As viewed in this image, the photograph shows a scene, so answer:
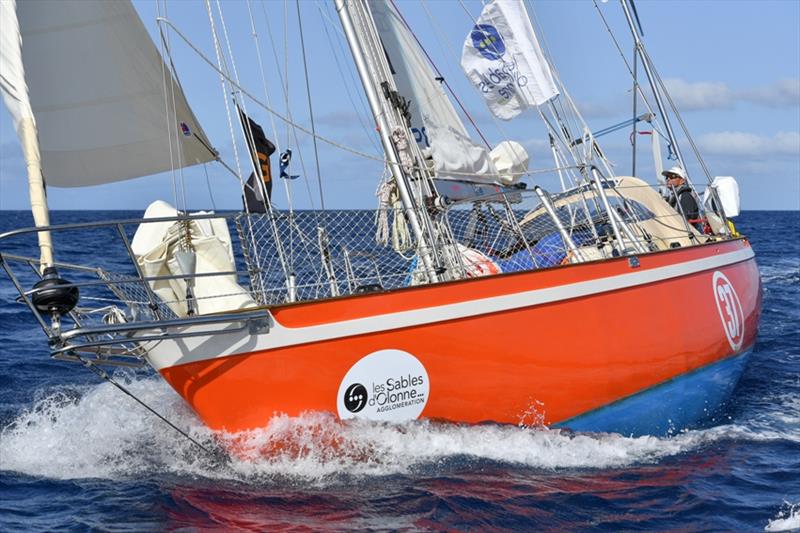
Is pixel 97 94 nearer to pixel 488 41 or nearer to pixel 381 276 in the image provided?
pixel 381 276

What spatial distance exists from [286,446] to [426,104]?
12.4 ft

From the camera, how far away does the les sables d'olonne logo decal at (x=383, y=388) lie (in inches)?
252

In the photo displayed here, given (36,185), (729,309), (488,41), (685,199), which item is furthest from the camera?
(685,199)

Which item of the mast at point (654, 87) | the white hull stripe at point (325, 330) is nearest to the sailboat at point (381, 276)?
the white hull stripe at point (325, 330)

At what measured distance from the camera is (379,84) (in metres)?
7.95

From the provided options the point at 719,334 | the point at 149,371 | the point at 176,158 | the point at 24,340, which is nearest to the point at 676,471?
the point at 719,334

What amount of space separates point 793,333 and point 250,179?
904cm

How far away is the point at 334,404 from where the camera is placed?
638 cm

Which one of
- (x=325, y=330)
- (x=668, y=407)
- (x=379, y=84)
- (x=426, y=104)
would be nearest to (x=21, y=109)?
(x=325, y=330)

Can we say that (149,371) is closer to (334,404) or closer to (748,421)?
(334,404)

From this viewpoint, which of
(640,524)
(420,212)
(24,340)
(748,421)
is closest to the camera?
(640,524)

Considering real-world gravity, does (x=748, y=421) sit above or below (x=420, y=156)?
below

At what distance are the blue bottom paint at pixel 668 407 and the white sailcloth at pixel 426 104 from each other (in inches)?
93.0

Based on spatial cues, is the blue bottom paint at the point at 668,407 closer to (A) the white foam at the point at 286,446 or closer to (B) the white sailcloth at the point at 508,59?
(A) the white foam at the point at 286,446
